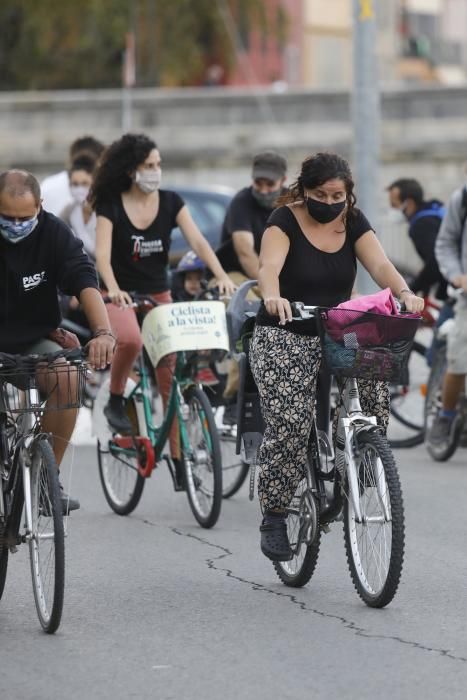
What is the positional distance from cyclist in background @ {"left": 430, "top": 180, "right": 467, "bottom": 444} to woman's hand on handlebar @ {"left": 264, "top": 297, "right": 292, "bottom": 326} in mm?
A: 4310

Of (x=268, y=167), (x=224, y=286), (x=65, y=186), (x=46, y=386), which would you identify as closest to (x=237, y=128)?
(x=65, y=186)

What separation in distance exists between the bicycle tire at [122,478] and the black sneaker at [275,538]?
85.7 inches

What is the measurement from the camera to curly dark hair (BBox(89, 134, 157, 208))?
1013 cm

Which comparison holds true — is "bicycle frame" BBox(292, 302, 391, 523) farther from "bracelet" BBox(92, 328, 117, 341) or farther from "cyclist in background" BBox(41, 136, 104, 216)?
"cyclist in background" BBox(41, 136, 104, 216)

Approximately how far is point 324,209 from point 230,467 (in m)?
3.32

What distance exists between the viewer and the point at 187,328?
31.6 feet

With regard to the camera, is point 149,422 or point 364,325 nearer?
point 364,325

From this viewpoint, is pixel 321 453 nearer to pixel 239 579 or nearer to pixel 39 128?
pixel 239 579

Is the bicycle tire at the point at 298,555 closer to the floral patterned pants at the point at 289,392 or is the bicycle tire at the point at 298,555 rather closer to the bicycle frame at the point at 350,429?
the floral patterned pants at the point at 289,392

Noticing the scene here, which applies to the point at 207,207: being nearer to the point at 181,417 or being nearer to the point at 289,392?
the point at 181,417

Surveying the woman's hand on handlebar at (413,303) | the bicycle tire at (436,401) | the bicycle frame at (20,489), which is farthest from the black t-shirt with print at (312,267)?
the bicycle tire at (436,401)

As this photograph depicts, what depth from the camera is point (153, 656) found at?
6547mm

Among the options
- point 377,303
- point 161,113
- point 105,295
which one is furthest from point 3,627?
point 161,113

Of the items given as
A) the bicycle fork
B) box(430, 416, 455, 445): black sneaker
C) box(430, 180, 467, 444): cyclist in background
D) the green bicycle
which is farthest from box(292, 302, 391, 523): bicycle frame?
box(430, 416, 455, 445): black sneaker
